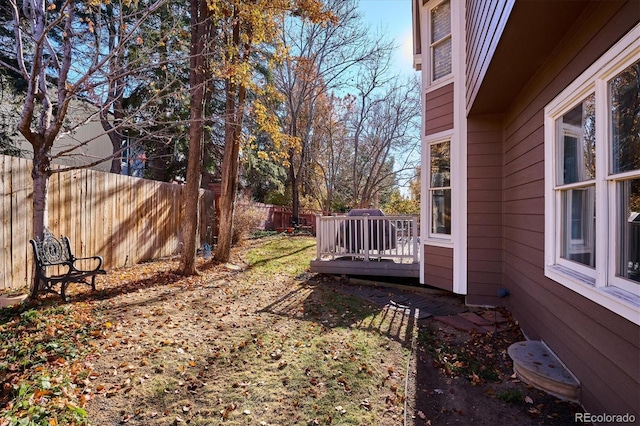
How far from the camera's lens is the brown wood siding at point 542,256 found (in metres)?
2.00

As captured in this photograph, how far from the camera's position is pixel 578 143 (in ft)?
8.91

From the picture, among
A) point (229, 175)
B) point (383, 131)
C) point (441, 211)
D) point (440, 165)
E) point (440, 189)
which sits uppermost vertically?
point (383, 131)

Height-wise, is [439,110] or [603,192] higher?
[439,110]

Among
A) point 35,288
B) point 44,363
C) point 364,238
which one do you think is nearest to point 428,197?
point 364,238

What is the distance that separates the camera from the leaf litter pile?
2402mm

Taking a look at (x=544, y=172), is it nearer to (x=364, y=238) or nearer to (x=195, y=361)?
(x=364, y=238)

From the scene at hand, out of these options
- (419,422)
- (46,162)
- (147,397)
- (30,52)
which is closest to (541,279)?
(419,422)

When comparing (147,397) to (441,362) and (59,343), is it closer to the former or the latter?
(59,343)

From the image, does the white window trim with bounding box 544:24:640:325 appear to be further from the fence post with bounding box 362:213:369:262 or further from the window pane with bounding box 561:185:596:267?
the fence post with bounding box 362:213:369:262

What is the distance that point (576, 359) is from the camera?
257 centimetres

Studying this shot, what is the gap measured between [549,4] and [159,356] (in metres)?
4.24

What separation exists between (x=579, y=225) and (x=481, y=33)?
7.51 ft

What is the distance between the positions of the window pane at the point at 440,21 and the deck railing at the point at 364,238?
3231 mm

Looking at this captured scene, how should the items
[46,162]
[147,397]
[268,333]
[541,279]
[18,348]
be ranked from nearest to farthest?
1. [147,397]
2. [18,348]
3. [541,279]
4. [268,333]
5. [46,162]
